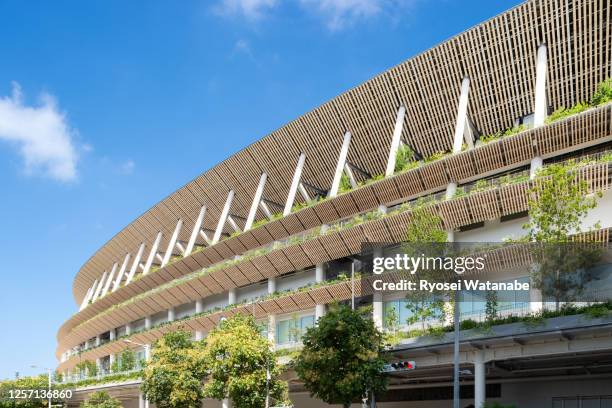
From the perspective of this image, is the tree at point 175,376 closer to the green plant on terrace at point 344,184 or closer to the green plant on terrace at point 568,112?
the green plant on terrace at point 344,184

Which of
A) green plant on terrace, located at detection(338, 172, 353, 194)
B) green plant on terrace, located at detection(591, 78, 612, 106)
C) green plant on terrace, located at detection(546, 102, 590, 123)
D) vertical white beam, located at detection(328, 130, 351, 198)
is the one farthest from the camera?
green plant on terrace, located at detection(338, 172, 353, 194)

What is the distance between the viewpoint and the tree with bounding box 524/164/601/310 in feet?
119

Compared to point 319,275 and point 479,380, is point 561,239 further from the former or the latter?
point 319,275

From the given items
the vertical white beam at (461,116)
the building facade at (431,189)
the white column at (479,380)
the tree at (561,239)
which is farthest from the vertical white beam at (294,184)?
the white column at (479,380)

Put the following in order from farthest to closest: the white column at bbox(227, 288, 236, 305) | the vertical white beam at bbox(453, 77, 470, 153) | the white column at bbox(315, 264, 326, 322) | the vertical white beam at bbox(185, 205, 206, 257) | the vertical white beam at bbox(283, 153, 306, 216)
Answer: the vertical white beam at bbox(185, 205, 206, 257) < the white column at bbox(227, 288, 236, 305) < the vertical white beam at bbox(283, 153, 306, 216) < the white column at bbox(315, 264, 326, 322) < the vertical white beam at bbox(453, 77, 470, 153)

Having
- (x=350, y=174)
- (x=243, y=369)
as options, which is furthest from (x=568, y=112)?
(x=243, y=369)

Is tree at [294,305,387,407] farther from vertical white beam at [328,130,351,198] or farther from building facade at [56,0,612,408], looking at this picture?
vertical white beam at [328,130,351,198]

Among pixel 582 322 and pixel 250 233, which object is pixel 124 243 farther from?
pixel 582 322

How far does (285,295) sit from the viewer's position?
57062 mm

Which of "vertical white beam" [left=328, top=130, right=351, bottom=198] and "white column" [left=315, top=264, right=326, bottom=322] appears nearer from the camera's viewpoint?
"vertical white beam" [left=328, top=130, right=351, bottom=198]

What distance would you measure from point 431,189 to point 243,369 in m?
17.8

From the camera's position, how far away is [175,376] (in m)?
49.6

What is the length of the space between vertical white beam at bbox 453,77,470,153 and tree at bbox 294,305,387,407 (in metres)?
15.1

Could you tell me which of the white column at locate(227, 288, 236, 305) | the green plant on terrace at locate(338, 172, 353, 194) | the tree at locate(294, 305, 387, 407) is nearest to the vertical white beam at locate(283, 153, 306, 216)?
the green plant on terrace at locate(338, 172, 353, 194)
